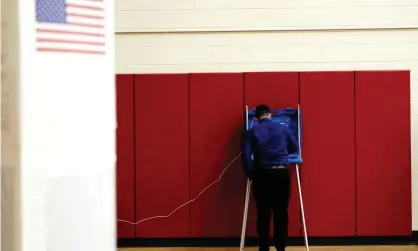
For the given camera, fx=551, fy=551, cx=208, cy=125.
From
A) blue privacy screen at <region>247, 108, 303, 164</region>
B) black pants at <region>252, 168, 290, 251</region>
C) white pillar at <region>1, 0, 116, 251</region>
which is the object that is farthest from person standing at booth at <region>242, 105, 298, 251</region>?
white pillar at <region>1, 0, 116, 251</region>

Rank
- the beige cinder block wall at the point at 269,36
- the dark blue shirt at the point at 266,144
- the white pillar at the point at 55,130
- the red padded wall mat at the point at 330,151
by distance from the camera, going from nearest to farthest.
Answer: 1. the white pillar at the point at 55,130
2. the dark blue shirt at the point at 266,144
3. the red padded wall mat at the point at 330,151
4. the beige cinder block wall at the point at 269,36

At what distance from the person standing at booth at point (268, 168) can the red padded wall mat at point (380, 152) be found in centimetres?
104

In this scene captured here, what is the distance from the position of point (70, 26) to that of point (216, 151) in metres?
4.02

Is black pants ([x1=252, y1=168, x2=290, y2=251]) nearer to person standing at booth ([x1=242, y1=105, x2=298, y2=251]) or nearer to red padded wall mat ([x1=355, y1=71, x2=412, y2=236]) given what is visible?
person standing at booth ([x1=242, y1=105, x2=298, y2=251])

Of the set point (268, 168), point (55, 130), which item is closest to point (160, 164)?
point (268, 168)

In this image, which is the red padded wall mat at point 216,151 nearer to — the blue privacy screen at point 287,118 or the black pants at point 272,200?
the blue privacy screen at point 287,118

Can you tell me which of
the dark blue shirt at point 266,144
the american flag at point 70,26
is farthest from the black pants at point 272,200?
the american flag at point 70,26

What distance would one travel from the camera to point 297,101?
5844 millimetres

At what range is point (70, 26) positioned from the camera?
6.38 ft

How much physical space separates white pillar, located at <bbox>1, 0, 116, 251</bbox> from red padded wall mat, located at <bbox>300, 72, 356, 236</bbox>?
4.03 meters

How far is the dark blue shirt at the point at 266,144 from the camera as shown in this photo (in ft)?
16.8

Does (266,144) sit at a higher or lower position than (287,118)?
lower

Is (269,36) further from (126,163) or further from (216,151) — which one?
(126,163)

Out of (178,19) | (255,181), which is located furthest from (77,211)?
(178,19)
